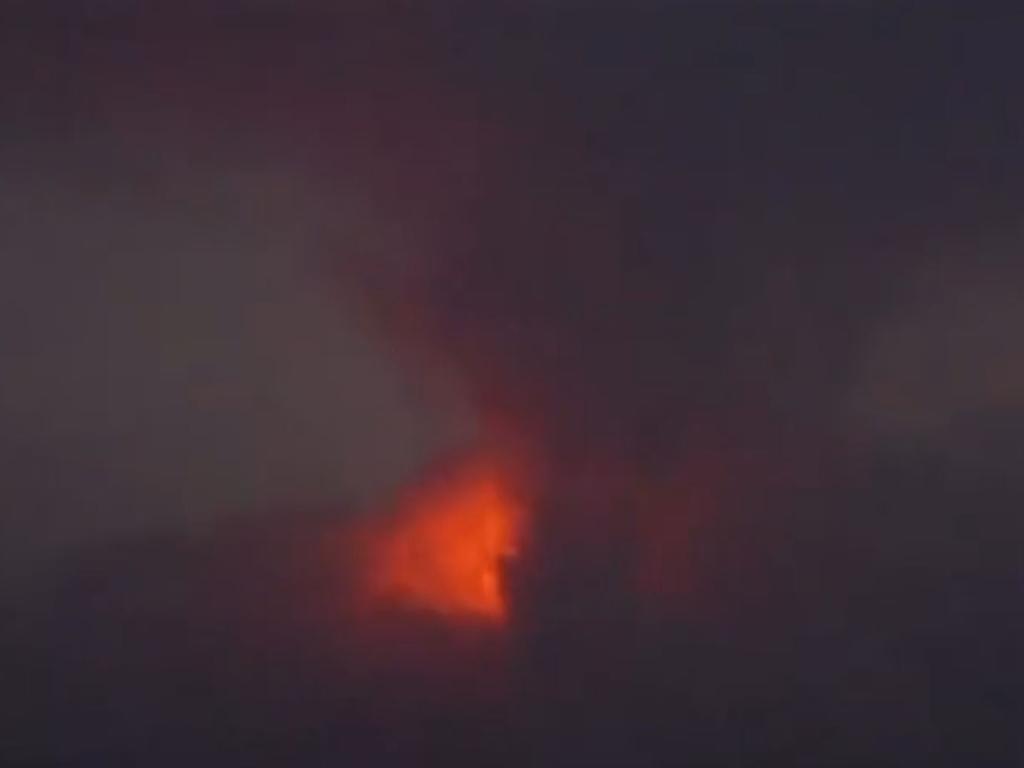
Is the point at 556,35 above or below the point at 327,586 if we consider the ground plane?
above

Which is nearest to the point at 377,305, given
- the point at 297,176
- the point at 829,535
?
the point at 297,176

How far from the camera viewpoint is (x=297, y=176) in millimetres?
4500

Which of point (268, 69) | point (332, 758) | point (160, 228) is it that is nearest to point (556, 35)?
point (268, 69)

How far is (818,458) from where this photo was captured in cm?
450

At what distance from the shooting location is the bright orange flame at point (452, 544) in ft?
14.7

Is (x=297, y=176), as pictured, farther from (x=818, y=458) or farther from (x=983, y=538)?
(x=983, y=538)

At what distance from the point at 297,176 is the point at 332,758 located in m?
1.09

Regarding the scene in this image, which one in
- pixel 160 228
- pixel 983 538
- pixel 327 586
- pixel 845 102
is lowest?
pixel 983 538

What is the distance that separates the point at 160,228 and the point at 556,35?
82 centimetres

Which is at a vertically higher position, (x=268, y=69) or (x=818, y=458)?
(x=268, y=69)

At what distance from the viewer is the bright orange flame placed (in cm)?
448

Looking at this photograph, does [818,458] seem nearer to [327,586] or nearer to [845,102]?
[845,102]

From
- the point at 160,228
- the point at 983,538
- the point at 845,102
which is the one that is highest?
the point at 160,228

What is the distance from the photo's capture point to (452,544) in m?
4.49
